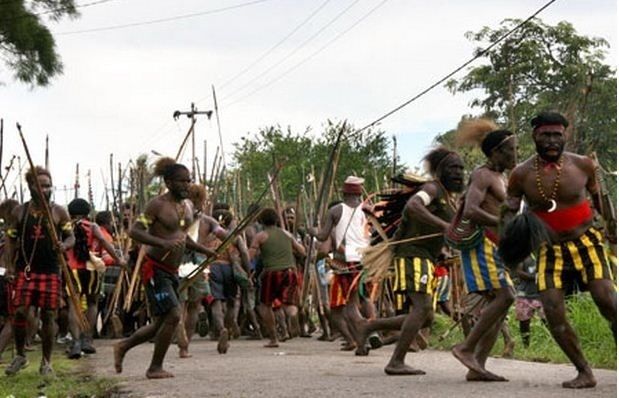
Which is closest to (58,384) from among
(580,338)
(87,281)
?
(87,281)

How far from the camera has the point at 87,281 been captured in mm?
14172

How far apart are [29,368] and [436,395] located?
487 cm

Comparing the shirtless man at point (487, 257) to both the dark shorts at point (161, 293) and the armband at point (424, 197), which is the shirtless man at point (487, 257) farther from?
the dark shorts at point (161, 293)

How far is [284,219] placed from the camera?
709 inches

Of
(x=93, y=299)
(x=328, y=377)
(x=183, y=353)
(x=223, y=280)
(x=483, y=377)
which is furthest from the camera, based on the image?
(x=223, y=280)

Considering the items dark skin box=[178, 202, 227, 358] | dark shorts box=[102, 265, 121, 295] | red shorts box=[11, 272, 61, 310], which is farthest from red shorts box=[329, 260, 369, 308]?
dark shorts box=[102, 265, 121, 295]

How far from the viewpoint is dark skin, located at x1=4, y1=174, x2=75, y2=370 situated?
11047mm

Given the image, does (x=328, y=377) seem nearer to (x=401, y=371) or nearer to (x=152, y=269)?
(x=401, y=371)

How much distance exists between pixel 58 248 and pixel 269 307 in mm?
4104

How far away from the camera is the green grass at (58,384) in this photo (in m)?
9.49

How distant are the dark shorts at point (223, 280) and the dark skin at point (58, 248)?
471 centimetres

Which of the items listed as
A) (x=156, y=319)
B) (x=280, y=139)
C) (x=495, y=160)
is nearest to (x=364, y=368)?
(x=156, y=319)

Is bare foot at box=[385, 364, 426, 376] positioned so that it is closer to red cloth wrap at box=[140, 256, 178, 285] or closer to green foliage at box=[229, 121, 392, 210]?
red cloth wrap at box=[140, 256, 178, 285]

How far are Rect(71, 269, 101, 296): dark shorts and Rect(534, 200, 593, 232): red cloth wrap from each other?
22.9 feet
